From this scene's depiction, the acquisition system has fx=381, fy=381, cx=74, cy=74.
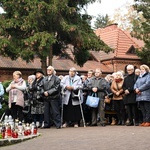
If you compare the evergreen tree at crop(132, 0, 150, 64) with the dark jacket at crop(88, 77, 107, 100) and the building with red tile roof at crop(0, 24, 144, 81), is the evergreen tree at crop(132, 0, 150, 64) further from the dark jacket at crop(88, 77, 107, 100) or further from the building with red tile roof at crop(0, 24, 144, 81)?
the dark jacket at crop(88, 77, 107, 100)

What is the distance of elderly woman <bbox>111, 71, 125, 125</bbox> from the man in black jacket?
2.09m

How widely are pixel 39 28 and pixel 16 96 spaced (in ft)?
49.8

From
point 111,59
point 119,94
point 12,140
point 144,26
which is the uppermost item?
point 144,26

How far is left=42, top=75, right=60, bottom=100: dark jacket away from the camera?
11820 mm

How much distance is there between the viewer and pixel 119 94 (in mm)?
12773

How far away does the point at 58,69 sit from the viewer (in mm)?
36844

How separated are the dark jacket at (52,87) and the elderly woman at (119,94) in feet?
6.83

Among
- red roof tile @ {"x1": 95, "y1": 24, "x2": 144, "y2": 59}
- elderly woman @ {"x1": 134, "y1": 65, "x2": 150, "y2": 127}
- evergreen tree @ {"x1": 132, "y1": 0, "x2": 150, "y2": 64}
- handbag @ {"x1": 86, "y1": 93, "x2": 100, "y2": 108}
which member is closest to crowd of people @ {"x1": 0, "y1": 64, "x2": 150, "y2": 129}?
elderly woman @ {"x1": 134, "y1": 65, "x2": 150, "y2": 127}

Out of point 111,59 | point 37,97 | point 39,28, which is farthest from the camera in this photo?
point 111,59

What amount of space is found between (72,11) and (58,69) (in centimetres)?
1067

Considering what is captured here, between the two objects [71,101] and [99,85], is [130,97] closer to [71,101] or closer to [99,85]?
[99,85]

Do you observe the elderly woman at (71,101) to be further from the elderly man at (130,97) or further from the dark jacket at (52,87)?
the elderly man at (130,97)

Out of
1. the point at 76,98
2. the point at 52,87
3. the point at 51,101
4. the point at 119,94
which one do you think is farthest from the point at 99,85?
the point at 51,101

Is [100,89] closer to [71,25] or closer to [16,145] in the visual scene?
[16,145]
